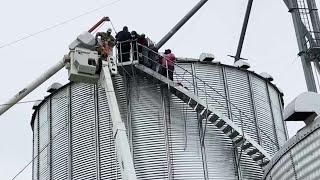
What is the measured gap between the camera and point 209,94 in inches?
1152

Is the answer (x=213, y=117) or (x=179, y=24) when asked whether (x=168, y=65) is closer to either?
(x=213, y=117)

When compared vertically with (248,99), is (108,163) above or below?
below

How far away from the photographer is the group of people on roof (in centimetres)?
2814

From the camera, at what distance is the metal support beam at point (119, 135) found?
22859mm

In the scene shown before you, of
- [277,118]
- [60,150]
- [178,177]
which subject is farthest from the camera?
[277,118]

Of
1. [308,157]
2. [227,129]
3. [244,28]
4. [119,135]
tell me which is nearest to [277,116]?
[227,129]

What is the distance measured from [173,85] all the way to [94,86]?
389cm

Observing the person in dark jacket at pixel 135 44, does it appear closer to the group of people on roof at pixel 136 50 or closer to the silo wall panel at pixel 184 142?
the group of people on roof at pixel 136 50

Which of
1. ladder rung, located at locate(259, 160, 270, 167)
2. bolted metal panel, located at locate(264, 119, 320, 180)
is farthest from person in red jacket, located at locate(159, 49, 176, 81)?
bolted metal panel, located at locate(264, 119, 320, 180)

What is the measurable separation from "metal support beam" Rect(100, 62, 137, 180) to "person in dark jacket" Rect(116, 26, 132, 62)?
1529 mm

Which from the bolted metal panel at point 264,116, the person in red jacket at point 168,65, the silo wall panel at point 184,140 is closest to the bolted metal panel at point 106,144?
the silo wall panel at point 184,140

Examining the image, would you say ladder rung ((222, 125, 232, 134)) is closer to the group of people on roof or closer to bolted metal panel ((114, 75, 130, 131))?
the group of people on roof

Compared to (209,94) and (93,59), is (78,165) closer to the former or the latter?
(93,59)

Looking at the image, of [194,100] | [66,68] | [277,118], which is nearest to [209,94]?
[194,100]
